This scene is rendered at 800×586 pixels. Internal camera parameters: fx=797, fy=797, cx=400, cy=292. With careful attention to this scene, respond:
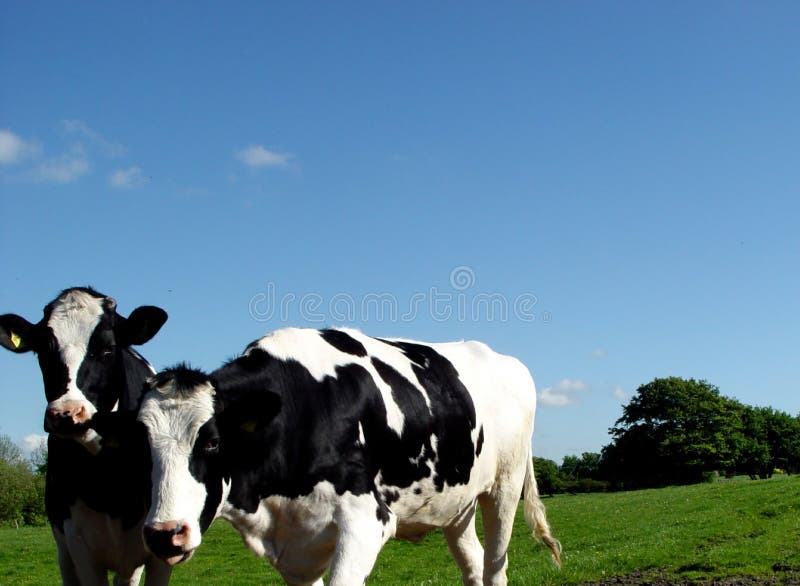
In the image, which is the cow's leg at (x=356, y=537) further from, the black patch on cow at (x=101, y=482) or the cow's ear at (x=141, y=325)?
the cow's ear at (x=141, y=325)

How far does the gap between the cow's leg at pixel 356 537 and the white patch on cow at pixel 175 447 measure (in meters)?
1.16

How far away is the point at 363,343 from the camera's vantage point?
24.7 feet

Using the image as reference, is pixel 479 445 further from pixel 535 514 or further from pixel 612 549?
pixel 612 549

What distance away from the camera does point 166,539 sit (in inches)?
199

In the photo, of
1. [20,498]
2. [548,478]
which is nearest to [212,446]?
[20,498]

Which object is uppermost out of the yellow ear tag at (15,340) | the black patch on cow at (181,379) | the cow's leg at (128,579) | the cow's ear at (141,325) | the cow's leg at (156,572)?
the cow's ear at (141,325)

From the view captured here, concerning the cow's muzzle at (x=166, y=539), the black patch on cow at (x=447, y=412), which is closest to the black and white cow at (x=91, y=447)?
the cow's muzzle at (x=166, y=539)

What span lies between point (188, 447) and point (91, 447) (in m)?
1.74

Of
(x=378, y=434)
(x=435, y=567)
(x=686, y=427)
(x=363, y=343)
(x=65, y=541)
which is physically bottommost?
(x=435, y=567)

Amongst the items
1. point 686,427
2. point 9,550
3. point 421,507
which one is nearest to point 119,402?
point 421,507

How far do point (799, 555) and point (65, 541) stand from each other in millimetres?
12896

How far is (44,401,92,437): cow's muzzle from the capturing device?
606cm

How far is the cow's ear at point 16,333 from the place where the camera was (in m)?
6.95

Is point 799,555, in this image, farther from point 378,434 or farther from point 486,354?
point 378,434
